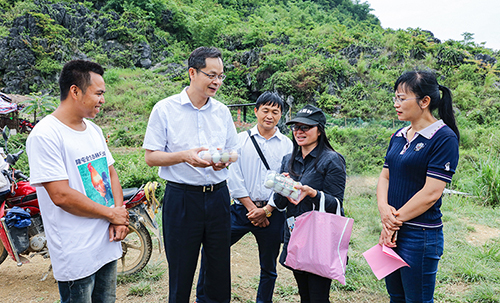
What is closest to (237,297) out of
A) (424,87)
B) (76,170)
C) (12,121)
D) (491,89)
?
(76,170)

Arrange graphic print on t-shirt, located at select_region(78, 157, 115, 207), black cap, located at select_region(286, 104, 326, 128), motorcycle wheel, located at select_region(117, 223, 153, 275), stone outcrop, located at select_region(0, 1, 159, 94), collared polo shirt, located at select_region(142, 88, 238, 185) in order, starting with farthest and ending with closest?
stone outcrop, located at select_region(0, 1, 159, 94) → motorcycle wheel, located at select_region(117, 223, 153, 275) → black cap, located at select_region(286, 104, 326, 128) → collared polo shirt, located at select_region(142, 88, 238, 185) → graphic print on t-shirt, located at select_region(78, 157, 115, 207)

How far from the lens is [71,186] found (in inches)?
62.8

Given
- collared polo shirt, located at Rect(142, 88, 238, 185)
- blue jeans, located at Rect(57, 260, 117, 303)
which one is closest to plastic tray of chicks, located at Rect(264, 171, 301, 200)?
collared polo shirt, located at Rect(142, 88, 238, 185)

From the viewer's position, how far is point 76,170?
162cm

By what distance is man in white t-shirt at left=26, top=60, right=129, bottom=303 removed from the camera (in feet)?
4.96

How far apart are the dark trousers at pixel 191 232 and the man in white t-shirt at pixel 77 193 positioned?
12.9 inches

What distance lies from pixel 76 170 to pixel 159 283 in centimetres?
185

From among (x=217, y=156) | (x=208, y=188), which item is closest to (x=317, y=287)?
(x=208, y=188)

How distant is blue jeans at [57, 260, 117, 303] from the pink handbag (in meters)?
1.10

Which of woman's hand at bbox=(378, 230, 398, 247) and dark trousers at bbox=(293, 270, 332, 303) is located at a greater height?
woman's hand at bbox=(378, 230, 398, 247)

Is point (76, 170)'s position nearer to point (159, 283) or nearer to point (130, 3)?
point (159, 283)

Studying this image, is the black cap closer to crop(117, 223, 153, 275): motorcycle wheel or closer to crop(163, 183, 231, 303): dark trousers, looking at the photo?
crop(163, 183, 231, 303): dark trousers

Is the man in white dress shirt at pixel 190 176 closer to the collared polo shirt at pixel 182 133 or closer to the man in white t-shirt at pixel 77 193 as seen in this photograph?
the collared polo shirt at pixel 182 133

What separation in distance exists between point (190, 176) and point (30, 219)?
1815mm
